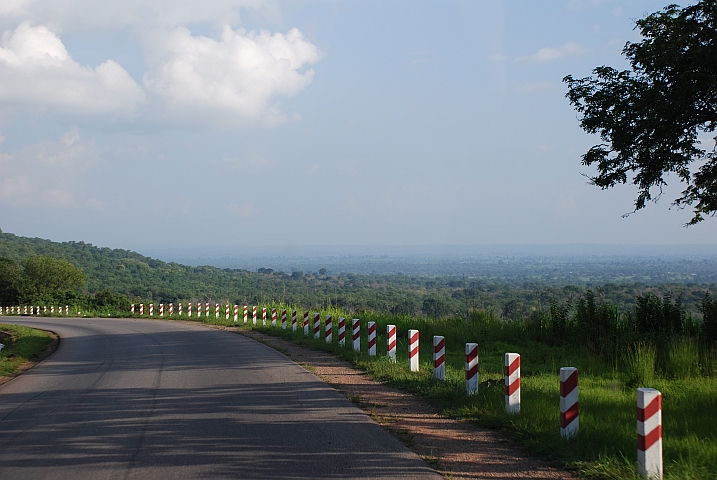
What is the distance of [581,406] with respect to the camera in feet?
30.2

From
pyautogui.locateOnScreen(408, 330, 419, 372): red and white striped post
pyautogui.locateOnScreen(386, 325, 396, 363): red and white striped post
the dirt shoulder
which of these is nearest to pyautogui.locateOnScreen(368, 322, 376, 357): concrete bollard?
pyautogui.locateOnScreen(386, 325, 396, 363): red and white striped post

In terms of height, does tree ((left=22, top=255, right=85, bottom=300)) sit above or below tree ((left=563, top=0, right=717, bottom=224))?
below

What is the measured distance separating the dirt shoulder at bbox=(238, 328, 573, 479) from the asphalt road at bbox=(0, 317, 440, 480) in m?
0.24

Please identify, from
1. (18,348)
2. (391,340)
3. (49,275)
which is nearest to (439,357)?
(391,340)

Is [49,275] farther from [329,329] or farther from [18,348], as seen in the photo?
[329,329]

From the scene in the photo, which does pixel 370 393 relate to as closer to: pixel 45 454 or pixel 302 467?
pixel 302 467

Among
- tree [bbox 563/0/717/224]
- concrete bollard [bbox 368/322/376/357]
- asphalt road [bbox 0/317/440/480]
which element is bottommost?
asphalt road [bbox 0/317/440/480]

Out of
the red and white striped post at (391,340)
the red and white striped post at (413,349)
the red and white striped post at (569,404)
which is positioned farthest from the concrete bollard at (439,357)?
the red and white striped post at (569,404)

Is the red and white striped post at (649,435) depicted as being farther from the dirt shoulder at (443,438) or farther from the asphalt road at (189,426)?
the asphalt road at (189,426)

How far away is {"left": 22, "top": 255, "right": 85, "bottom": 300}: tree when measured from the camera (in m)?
60.8

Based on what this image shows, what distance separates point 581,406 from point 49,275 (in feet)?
217

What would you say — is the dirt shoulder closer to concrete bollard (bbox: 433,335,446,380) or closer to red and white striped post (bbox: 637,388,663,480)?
red and white striped post (bbox: 637,388,663,480)

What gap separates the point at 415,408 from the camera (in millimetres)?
9539

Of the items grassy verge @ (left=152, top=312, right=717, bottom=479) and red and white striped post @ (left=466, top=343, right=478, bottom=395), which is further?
red and white striped post @ (left=466, top=343, right=478, bottom=395)
